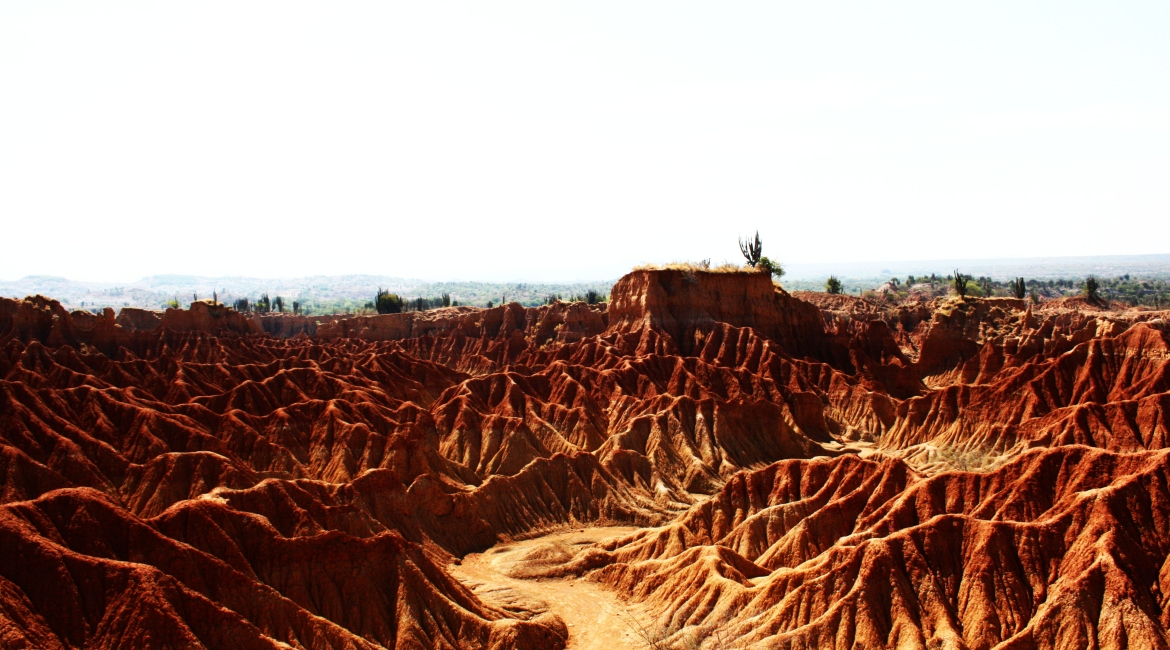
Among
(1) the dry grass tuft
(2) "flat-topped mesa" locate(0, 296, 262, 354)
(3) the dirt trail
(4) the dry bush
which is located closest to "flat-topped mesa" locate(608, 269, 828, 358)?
(1) the dry grass tuft

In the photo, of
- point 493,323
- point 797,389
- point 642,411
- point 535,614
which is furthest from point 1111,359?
point 493,323

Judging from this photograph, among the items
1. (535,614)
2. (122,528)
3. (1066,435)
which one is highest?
(122,528)

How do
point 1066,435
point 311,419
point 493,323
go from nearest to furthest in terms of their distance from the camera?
point 1066,435, point 311,419, point 493,323

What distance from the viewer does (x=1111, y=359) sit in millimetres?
77375

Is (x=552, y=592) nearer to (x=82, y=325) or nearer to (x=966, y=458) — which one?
(x=966, y=458)

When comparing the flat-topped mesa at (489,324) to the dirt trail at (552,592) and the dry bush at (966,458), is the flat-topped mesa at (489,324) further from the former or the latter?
the dirt trail at (552,592)

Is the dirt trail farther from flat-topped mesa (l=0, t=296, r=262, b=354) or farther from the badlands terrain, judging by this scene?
flat-topped mesa (l=0, t=296, r=262, b=354)

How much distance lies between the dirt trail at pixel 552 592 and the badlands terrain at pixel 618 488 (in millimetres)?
241

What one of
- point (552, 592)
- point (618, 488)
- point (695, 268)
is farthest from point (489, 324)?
point (552, 592)

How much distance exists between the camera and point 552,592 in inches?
1914

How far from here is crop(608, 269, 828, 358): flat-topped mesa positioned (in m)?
104

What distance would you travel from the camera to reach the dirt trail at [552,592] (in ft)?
142

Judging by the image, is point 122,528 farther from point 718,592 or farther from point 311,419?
point 311,419

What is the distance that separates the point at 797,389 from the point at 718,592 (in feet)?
167
